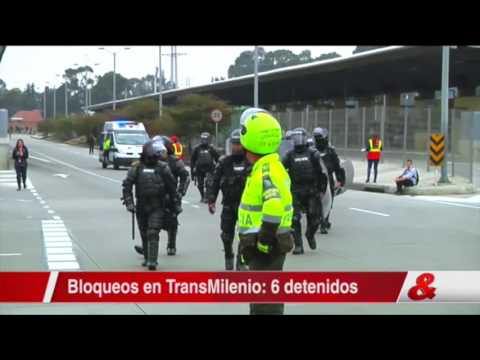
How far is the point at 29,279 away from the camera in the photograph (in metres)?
7.89

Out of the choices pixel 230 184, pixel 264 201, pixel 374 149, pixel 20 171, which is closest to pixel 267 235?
pixel 264 201

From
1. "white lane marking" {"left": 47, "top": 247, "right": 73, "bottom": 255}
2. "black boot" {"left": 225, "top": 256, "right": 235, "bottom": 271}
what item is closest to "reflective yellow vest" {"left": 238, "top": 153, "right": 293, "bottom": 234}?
"black boot" {"left": 225, "top": 256, "right": 235, "bottom": 271}

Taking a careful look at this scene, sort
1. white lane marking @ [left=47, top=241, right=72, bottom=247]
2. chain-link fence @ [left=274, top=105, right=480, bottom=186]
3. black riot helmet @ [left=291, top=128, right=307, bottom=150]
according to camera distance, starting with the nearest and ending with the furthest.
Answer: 1. black riot helmet @ [left=291, top=128, right=307, bottom=150]
2. white lane marking @ [left=47, top=241, right=72, bottom=247]
3. chain-link fence @ [left=274, top=105, right=480, bottom=186]

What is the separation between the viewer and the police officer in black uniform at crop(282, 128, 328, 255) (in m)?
12.7

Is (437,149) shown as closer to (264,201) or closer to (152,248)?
(152,248)

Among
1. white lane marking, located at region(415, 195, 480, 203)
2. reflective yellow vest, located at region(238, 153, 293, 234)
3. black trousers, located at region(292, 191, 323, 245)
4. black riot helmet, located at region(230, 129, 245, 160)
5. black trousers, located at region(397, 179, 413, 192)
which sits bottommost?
white lane marking, located at region(415, 195, 480, 203)

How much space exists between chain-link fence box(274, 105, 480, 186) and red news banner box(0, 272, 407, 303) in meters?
19.1

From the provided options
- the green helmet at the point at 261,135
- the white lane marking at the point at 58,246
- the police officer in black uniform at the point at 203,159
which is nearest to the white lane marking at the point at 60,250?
the white lane marking at the point at 58,246

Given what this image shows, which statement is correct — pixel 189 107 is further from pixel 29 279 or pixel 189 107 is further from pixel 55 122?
pixel 29 279

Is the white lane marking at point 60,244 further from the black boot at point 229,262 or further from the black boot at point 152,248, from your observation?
the black boot at point 229,262

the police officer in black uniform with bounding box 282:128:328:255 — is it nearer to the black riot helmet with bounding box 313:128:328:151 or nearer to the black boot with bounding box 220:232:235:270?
the black riot helmet with bounding box 313:128:328:151
